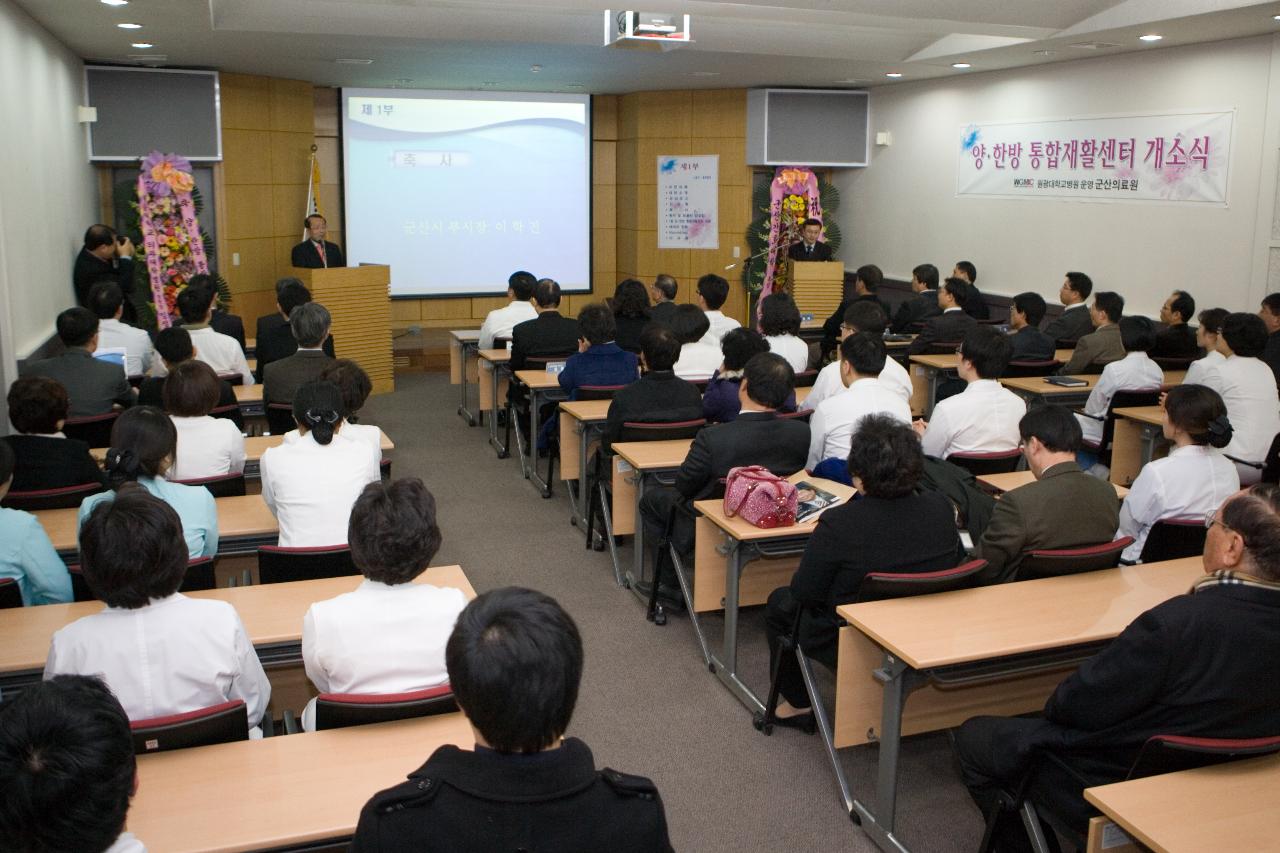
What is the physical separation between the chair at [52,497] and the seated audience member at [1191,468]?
3827mm

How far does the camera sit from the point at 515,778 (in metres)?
1.48

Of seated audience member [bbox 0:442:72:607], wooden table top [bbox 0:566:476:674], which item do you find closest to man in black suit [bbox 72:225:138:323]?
seated audience member [bbox 0:442:72:607]

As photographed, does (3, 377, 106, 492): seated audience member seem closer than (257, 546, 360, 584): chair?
No

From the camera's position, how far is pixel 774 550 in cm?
396

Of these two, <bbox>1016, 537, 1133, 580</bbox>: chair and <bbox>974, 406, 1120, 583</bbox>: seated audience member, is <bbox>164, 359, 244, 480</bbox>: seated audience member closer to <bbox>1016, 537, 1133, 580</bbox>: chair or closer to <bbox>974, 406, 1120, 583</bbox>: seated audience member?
<bbox>974, 406, 1120, 583</bbox>: seated audience member

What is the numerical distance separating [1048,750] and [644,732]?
1.67 m

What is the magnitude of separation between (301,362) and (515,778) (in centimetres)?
462

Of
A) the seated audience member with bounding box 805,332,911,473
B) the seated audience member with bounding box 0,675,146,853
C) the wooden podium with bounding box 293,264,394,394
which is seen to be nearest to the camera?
the seated audience member with bounding box 0,675,146,853

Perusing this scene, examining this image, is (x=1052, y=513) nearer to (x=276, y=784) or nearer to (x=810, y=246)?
(x=276, y=784)

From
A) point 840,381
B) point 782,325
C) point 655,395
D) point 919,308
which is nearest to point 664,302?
point 782,325

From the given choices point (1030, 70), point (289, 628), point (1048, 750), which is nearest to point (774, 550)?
point (1048, 750)

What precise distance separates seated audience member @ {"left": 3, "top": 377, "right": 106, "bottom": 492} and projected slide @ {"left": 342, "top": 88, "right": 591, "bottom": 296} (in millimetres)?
7817

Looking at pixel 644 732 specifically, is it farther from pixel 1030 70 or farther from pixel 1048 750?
pixel 1030 70

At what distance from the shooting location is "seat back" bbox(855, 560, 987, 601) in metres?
3.14
